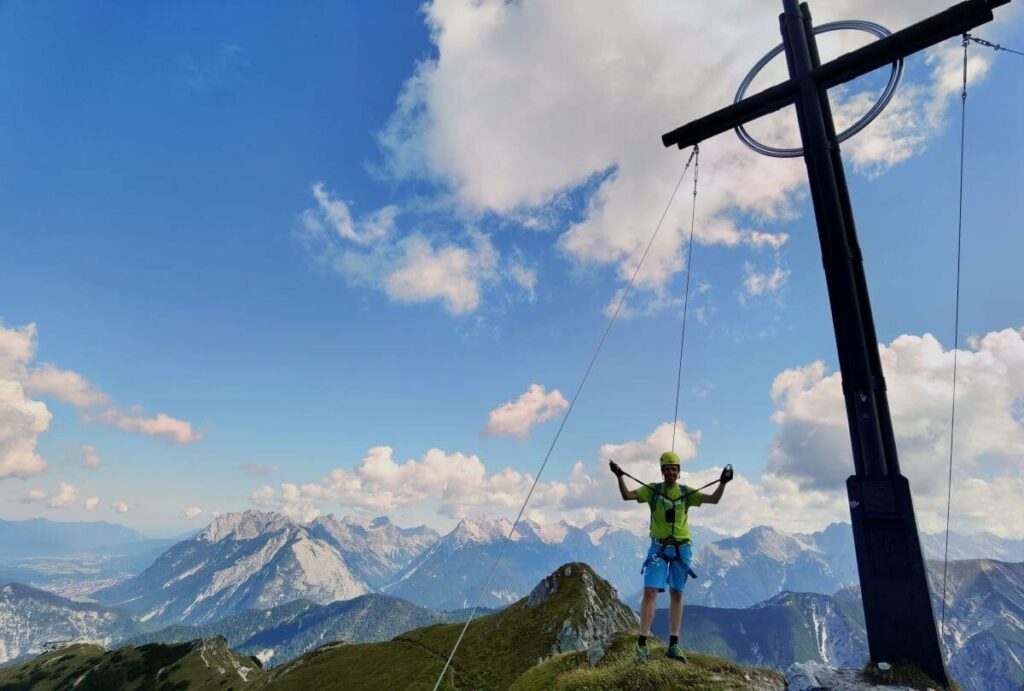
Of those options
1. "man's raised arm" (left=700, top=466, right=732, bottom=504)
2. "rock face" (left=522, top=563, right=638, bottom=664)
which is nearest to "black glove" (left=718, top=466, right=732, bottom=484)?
"man's raised arm" (left=700, top=466, right=732, bottom=504)

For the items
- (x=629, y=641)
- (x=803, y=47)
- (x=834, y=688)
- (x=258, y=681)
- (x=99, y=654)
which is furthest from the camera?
(x=99, y=654)

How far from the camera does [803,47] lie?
13.9 metres

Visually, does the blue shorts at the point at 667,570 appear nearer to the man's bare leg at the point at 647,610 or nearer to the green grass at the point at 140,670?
the man's bare leg at the point at 647,610

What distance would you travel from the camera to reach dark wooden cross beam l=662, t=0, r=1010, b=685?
10.3 m

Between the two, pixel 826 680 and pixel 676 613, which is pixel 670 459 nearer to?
pixel 676 613

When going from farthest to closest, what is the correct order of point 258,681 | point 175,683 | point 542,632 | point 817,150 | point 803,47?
point 175,683 → point 258,681 → point 542,632 → point 803,47 → point 817,150

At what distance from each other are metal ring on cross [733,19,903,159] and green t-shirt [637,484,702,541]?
9745 millimetres

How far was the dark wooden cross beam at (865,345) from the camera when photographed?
10.3 meters

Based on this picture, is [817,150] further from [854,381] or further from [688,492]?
[688,492]

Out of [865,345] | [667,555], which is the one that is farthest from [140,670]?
[865,345]

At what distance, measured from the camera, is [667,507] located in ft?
40.2

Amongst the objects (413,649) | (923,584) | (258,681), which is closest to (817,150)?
(923,584)

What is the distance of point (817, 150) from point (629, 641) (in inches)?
624

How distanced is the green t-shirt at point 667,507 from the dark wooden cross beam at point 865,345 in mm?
3275
